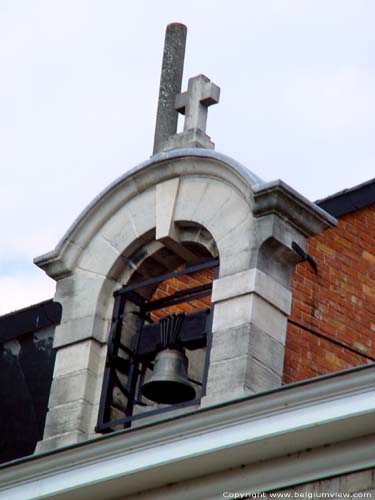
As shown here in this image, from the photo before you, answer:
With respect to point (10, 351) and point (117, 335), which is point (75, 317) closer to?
point (117, 335)

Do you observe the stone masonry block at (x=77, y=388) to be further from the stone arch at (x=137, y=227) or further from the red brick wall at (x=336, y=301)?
the red brick wall at (x=336, y=301)

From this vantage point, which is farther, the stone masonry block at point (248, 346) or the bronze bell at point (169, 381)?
the bronze bell at point (169, 381)

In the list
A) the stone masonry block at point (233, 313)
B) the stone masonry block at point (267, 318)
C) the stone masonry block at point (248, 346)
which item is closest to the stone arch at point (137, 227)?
the stone masonry block at point (233, 313)

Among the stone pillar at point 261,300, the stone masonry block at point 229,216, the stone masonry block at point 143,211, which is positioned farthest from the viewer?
the stone masonry block at point 143,211

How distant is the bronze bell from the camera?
11.2 metres

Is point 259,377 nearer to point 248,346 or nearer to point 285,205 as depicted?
point 248,346

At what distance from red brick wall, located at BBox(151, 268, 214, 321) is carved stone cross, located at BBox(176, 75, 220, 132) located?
75.6 inches

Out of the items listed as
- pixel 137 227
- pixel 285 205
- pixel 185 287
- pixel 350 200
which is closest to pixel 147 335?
pixel 137 227

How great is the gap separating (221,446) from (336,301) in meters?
4.45

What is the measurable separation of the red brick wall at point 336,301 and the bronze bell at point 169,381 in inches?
81.6

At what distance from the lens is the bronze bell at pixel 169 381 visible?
11.2 m

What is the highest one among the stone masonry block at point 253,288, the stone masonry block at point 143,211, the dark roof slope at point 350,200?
the dark roof slope at point 350,200

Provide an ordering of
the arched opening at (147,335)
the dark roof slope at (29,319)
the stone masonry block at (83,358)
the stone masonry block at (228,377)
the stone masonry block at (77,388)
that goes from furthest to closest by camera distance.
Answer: the dark roof slope at (29,319), the stone masonry block at (83,358), the stone masonry block at (77,388), the arched opening at (147,335), the stone masonry block at (228,377)

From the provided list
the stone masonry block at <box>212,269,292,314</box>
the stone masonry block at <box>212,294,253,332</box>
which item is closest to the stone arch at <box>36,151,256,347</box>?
the stone masonry block at <box>212,269,292,314</box>
